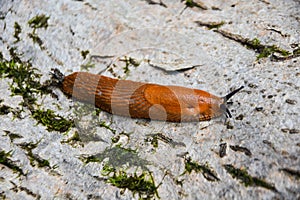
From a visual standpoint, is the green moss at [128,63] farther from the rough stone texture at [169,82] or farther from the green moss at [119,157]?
the green moss at [119,157]

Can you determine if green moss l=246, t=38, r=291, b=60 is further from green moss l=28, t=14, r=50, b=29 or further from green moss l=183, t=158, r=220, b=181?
green moss l=28, t=14, r=50, b=29

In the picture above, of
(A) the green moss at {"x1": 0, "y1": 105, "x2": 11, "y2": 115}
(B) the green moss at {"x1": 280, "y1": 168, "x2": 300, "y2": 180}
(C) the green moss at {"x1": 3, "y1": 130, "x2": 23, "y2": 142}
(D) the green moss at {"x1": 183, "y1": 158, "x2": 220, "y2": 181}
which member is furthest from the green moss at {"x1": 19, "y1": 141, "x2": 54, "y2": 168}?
(B) the green moss at {"x1": 280, "y1": 168, "x2": 300, "y2": 180}

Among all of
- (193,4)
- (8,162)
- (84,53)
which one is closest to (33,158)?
(8,162)

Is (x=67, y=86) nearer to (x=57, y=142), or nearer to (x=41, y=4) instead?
(x=57, y=142)

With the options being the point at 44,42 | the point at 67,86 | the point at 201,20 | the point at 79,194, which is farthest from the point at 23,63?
the point at 201,20

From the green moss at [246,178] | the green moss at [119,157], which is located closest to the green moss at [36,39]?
the green moss at [119,157]

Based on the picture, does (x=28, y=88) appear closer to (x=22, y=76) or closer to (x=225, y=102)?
(x=22, y=76)
